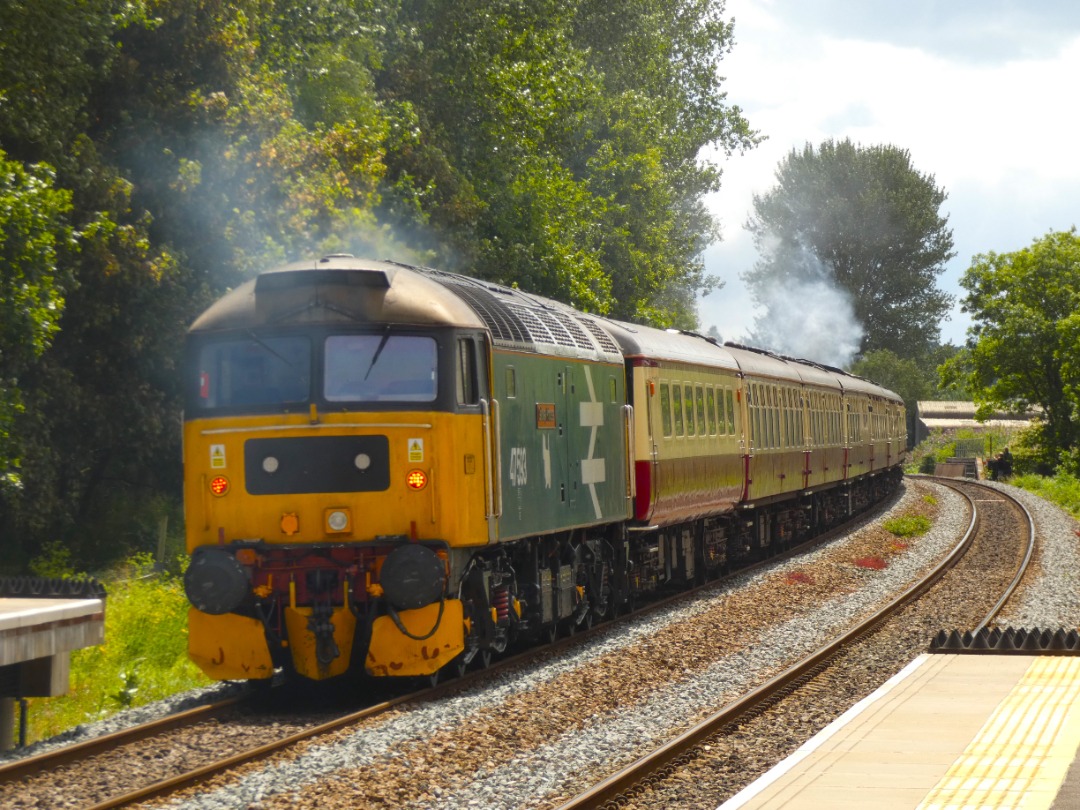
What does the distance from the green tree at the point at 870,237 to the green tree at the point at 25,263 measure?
79768 millimetres

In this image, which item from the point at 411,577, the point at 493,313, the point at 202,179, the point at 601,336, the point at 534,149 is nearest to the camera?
the point at 411,577

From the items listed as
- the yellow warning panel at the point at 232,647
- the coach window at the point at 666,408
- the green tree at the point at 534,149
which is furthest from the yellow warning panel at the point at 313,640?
the green tree at the point at 534,149

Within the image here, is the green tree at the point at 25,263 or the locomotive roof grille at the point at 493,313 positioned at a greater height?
the green tree at the point at 25,263

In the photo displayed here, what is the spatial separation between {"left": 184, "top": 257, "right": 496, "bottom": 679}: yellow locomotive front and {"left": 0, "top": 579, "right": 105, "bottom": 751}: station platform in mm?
844

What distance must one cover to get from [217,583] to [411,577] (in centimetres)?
153

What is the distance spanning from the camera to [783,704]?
11.6 metres

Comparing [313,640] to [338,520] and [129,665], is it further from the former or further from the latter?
[129,665]

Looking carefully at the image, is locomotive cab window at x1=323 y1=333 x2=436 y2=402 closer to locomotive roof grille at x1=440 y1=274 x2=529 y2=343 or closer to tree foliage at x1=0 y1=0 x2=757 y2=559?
locomotive roof grille at x1=440 y1=274 x2=529 y2=343

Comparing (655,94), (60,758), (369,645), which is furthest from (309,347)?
(655,94)

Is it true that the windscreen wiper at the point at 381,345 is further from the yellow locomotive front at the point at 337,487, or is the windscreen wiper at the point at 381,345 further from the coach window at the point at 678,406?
the coach window at the point at 678,406

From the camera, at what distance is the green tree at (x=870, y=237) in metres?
95.2

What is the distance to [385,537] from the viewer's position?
11.8 metres

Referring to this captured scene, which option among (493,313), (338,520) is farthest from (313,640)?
(493,313)

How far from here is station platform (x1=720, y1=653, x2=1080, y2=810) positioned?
24.4 feet
